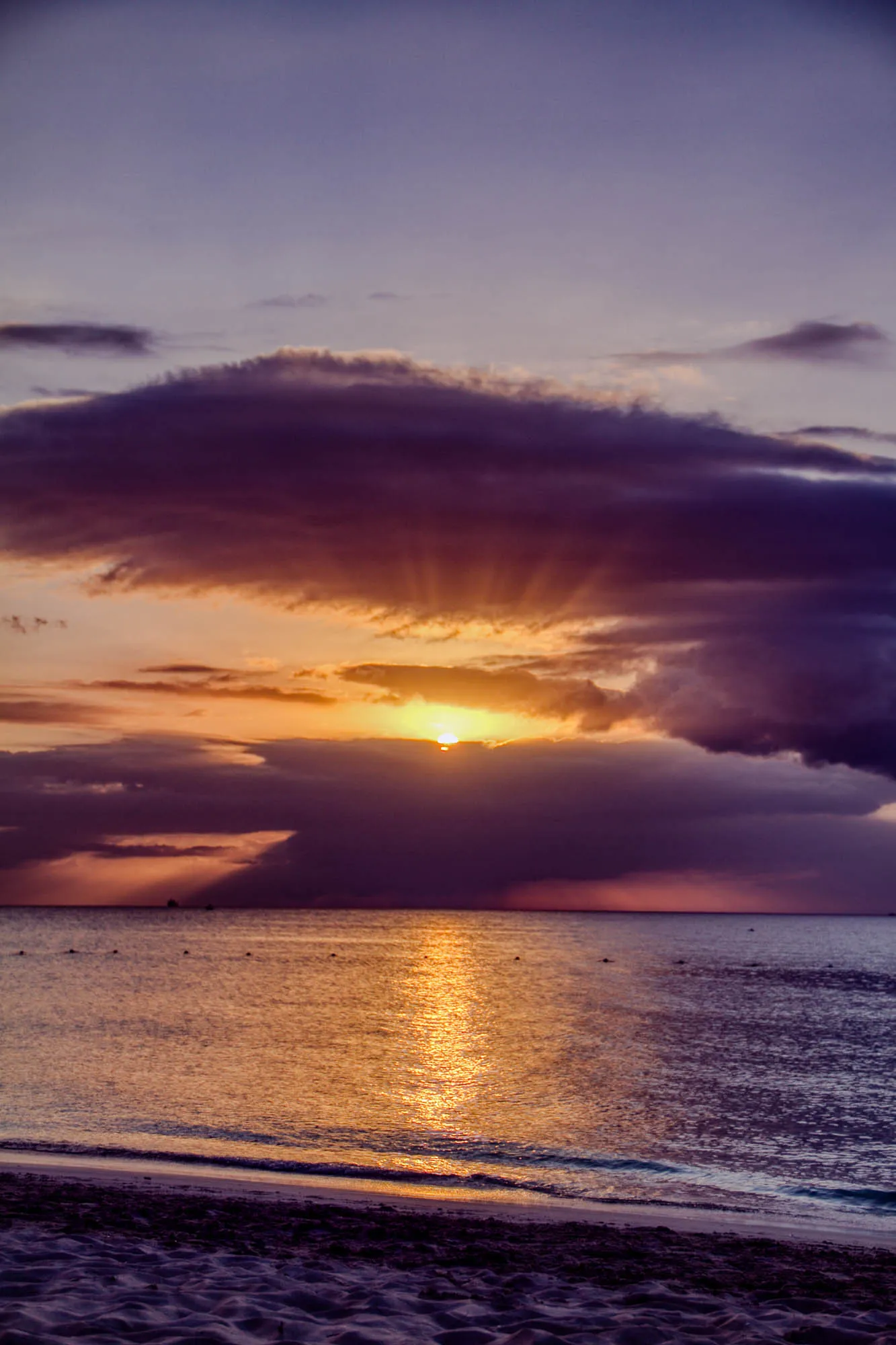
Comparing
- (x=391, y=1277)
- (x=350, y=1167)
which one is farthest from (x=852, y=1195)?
(x=391, y=1277)

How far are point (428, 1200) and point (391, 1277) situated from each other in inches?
295

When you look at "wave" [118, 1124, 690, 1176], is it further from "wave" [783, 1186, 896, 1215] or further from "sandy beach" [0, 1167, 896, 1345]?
"sandy beach" [0, 1167, 896, 1345]

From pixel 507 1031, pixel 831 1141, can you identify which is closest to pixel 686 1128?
pixel 831 1141

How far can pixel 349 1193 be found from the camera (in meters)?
18.6

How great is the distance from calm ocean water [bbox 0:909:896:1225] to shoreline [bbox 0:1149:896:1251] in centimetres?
83

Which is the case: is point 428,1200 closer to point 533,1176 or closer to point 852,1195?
point 533,1176

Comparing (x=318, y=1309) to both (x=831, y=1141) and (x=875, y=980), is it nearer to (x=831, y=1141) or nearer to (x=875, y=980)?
(x=831, y=1141)

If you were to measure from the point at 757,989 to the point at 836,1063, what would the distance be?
44.1 m

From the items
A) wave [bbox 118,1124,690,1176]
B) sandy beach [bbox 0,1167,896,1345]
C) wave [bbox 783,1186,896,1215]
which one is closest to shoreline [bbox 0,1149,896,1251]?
sandy beach [bbox 0,1167,896,1345]

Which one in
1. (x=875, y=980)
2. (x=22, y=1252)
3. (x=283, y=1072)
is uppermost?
(x=22, y=1252)

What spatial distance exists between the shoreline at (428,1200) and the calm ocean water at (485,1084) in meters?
0.83

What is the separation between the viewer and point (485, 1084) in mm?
33938

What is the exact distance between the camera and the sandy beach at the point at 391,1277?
29.7ft

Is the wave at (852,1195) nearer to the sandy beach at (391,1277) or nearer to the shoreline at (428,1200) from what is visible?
the shoreline at (428,1200)
